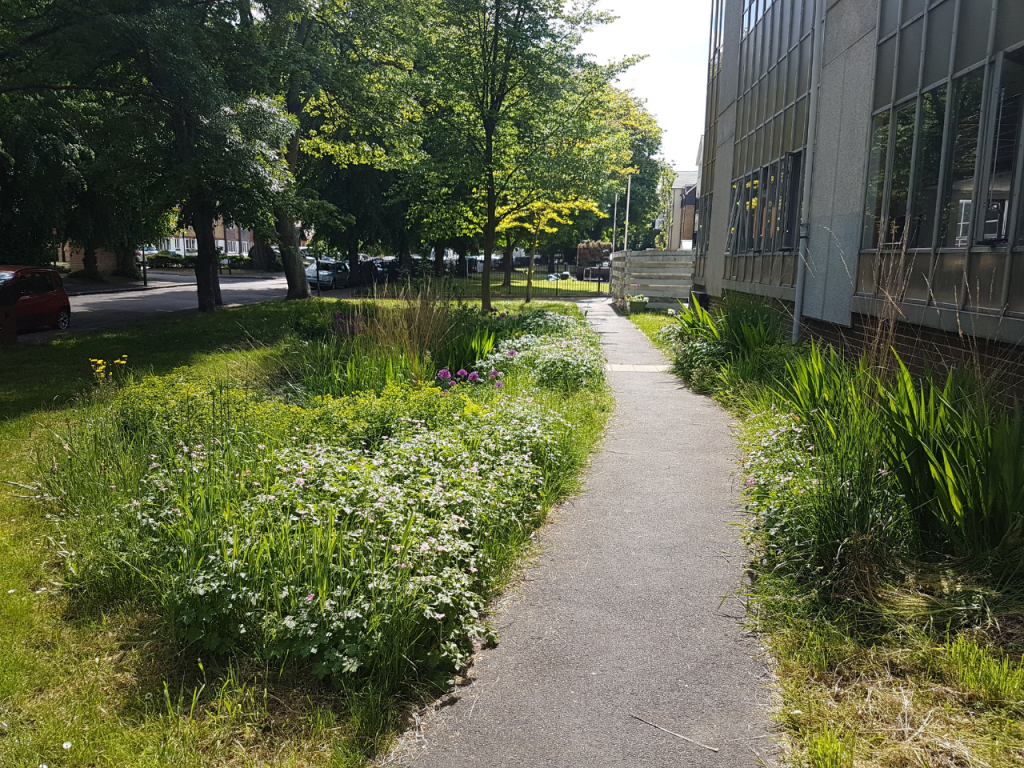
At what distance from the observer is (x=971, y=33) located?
7766mm

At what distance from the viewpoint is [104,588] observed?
14.7ft

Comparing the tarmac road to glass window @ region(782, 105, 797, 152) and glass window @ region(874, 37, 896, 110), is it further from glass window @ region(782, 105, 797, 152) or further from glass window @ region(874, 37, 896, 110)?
glass window @ region(874, 37, 896, 110)

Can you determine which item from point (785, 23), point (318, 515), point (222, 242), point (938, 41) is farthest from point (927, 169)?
point (222, 242)

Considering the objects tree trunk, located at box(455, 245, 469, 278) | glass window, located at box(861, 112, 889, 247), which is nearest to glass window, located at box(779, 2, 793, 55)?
glass window, located at box(861, 112, 889, 247)

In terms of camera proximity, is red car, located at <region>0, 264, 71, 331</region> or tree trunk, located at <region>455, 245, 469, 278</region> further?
tree trunk, located at <region>455, 245, 469, 278</region>

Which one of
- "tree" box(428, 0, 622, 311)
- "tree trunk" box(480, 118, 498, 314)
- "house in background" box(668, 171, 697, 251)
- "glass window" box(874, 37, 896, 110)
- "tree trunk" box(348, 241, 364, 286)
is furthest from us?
"house in background" box(668, 171, 697, 251)

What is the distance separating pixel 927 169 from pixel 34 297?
61.1ft

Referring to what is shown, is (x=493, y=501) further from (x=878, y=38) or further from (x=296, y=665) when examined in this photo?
(x=878, y=38)

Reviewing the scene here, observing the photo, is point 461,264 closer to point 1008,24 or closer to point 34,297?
point 34,297

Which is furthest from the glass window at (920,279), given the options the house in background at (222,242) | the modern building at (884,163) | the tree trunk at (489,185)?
the house in background at (222,242)

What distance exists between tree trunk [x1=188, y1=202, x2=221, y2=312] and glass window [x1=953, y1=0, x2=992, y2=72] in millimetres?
18534


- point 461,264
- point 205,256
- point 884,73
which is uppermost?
point 884,73

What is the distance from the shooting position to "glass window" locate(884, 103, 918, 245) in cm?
920

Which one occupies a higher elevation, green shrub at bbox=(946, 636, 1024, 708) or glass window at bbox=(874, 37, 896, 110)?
glass window at bbox=(874, 37, 896, 110)
